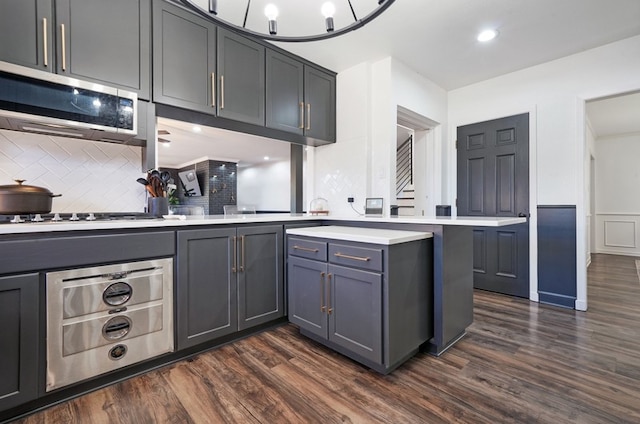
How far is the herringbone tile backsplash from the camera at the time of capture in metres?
1.82

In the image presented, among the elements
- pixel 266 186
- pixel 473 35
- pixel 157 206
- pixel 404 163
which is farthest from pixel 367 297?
pixel 266 186

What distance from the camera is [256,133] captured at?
2795 millimetres

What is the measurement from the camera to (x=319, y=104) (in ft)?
10.5

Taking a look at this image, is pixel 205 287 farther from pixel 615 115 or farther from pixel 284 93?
pixel 615 115

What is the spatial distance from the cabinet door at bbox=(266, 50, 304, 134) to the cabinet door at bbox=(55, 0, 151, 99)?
1.02 metres

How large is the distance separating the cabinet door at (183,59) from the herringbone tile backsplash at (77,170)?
0.55 meters

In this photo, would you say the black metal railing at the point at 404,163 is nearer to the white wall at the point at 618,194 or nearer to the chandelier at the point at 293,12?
the white wall at the point at 618,194

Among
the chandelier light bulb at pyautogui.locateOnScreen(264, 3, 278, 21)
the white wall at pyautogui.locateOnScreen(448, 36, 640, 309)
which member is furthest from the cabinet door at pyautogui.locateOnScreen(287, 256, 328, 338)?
the white wall at pyautogui.locateOnScreen(448, 36, 640, 309)

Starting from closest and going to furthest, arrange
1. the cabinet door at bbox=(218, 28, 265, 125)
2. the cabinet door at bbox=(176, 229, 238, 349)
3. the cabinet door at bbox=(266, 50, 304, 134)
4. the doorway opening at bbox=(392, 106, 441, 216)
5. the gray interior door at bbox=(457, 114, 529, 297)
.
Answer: the cabinet door at bbox=(176, 229, 238, 349)
the cabinet door at bbox=(218, 28, 265, 125)
the cabinet door at bbox=(266, 50, 304, 134)
the gray interior door at bbox=(457, 114, 529, 297)
the doorway opening at bbox=(392, 106, 441, 216)

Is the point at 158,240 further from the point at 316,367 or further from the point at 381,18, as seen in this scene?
the point at 381,18

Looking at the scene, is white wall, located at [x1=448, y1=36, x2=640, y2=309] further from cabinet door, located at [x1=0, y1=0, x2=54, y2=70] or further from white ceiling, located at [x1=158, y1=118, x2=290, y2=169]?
cabinet door, located at [x1=0, y1=0, x2=54, y2=70]

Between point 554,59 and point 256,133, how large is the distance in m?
3.24

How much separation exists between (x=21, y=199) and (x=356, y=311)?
77.7 inches

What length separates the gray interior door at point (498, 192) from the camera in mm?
3317
